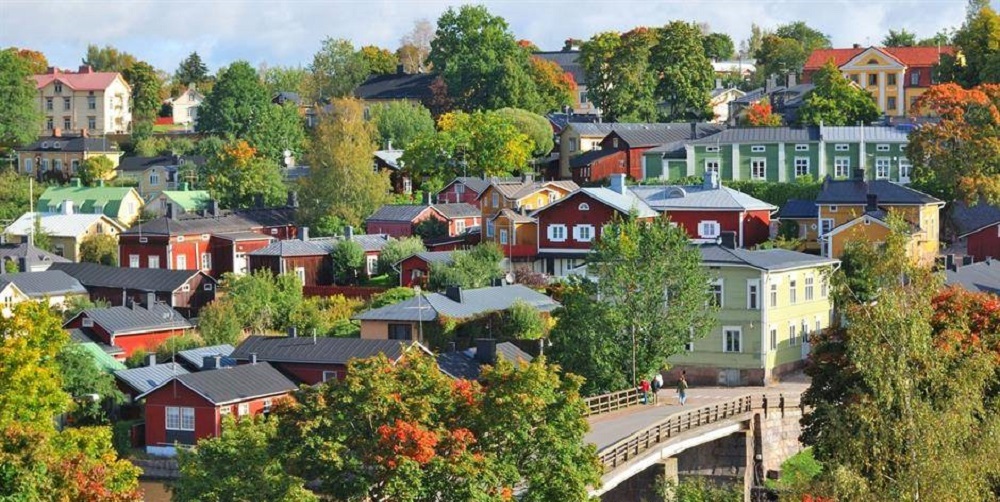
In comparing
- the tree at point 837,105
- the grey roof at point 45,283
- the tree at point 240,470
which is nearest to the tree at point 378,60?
the tree at point 837,105

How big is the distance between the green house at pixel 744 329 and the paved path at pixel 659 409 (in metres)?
0.66

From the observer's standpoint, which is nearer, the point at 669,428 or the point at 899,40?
the point at 669,428

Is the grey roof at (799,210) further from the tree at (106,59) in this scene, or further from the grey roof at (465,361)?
the tree at (106,59)

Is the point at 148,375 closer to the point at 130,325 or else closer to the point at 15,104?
the point at 130,325

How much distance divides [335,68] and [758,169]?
152 feet

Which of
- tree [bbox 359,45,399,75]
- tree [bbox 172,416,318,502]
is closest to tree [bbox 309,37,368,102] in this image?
tree [bbox 359,45,399,75]

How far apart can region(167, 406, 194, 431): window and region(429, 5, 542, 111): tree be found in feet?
150

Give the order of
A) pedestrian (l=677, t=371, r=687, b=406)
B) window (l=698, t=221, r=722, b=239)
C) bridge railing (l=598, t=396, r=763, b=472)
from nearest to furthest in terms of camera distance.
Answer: bridge railing (l=598, t=396, r=763, b=472), pedestrian (l=677, t=371, r=687, b=406), window (l=698, t=221, r=722, b=239)

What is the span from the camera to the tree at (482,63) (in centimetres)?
9844

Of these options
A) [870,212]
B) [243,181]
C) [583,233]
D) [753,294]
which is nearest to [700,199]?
[583,233]

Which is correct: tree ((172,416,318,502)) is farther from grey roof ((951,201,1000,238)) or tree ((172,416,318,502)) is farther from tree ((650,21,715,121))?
tree ((650,21,715,121))

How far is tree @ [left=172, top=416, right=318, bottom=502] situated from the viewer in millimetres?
32406

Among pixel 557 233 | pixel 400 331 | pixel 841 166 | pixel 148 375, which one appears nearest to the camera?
pixel 148 375

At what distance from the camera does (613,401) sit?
1873 inches
